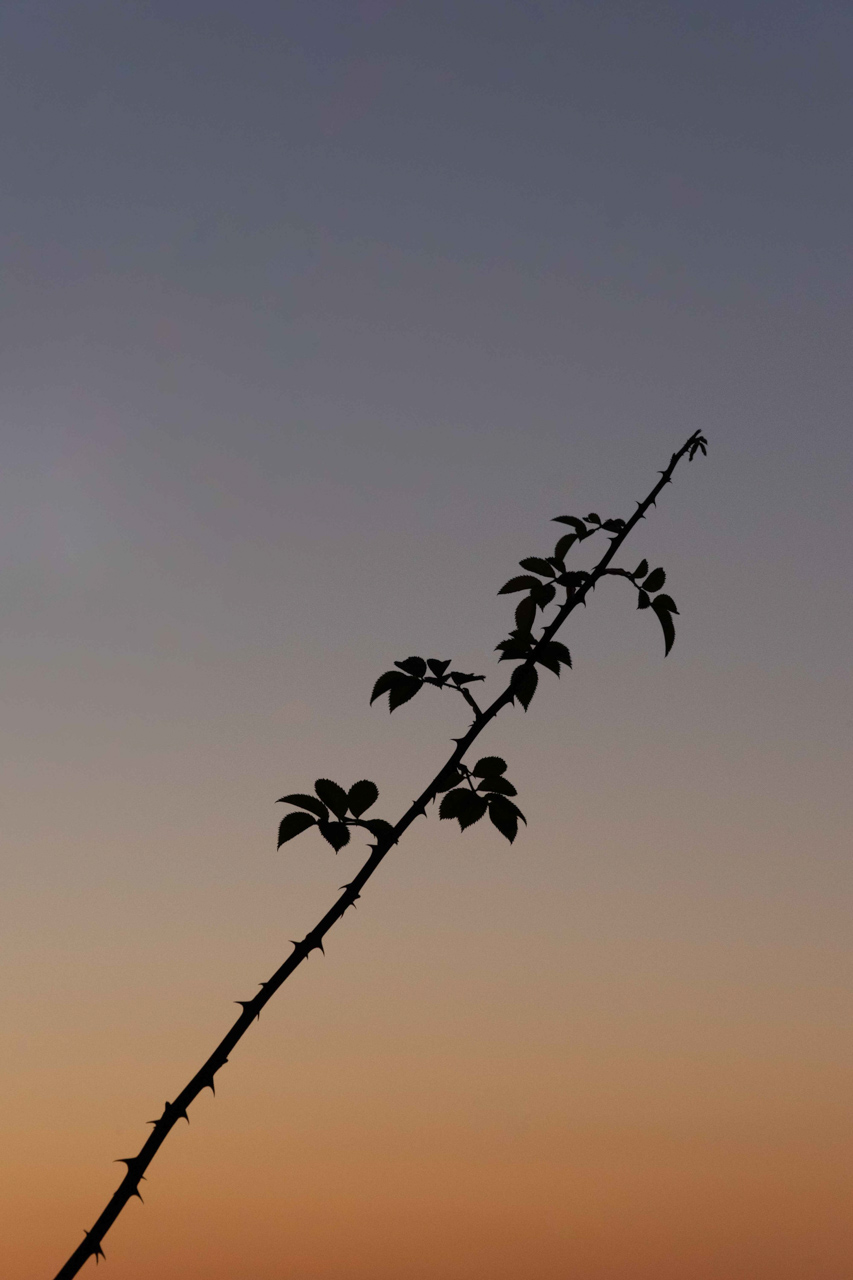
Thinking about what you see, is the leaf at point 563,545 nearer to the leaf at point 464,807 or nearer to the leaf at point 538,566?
the leaf at point 538,566

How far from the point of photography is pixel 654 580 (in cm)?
357

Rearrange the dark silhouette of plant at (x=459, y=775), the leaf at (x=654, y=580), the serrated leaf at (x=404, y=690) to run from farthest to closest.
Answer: the leaf at (x=654, y=580) < the serrated leaf at (x=404, y=690) < the dark silhouette of plant at (x=459, y=775)

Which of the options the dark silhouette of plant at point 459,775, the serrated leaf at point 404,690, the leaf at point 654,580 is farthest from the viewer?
the leaf at point 654,580

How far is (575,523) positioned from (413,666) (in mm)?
772

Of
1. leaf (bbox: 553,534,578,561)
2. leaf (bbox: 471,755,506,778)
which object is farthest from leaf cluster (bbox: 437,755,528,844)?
leaf (bbox: 553,534,578,561)

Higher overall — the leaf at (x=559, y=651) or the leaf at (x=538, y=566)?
the leaf at (x=538, y=566)

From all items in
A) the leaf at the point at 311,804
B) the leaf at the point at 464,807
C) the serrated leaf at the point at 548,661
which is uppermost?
the serrated leaf at the point at 548,661

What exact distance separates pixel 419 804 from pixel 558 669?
667 millimetres

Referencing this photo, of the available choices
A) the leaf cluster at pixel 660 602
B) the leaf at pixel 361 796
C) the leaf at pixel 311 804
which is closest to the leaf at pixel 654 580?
the leaf cluster at pixel 660 602

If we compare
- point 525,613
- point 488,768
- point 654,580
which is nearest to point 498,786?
point 488,768

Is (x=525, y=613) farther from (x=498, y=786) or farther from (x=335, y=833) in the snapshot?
(x=335, y=833)

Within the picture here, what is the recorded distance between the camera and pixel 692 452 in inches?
122

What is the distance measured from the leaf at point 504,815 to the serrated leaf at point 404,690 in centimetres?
36

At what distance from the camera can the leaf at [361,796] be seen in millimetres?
2973
